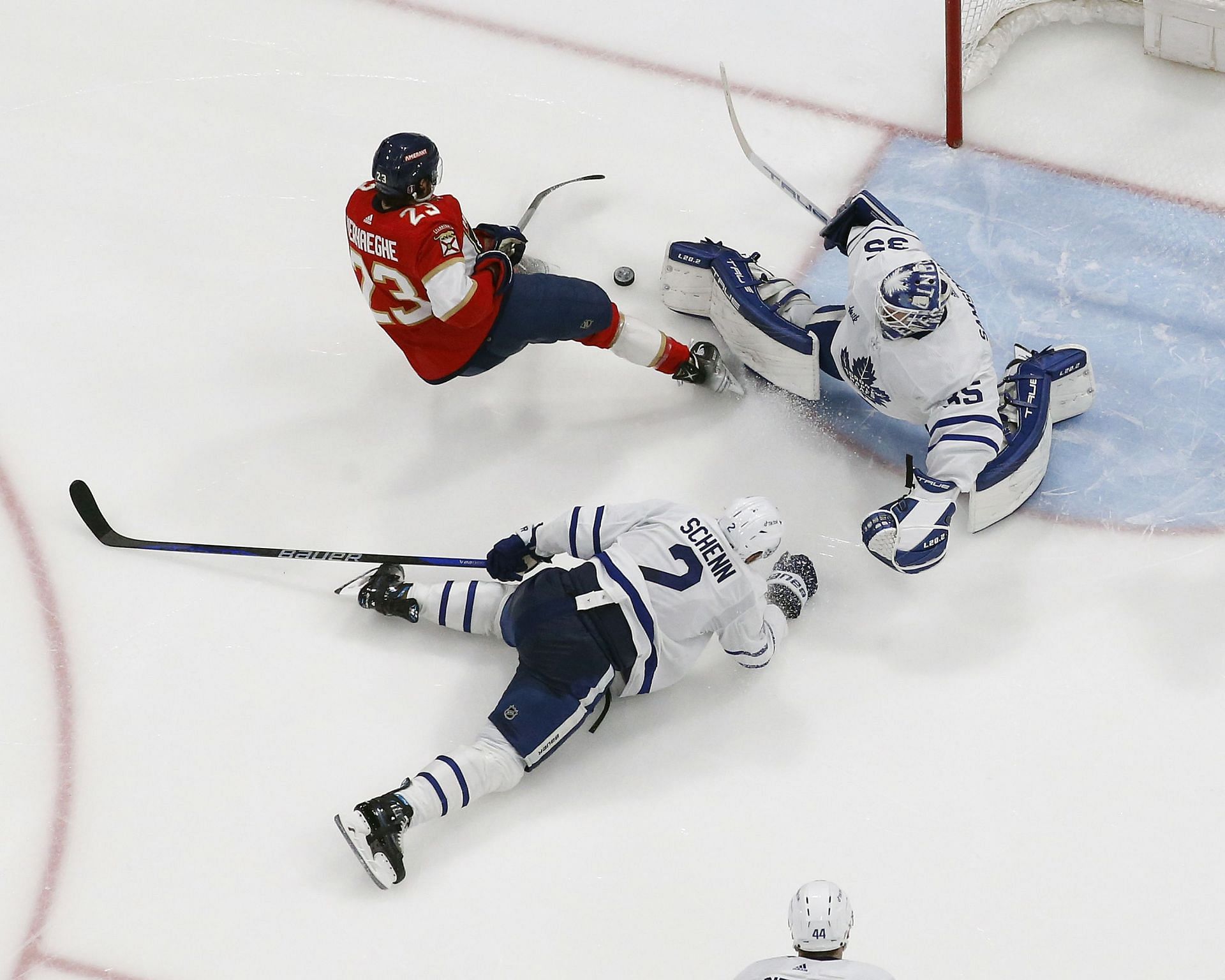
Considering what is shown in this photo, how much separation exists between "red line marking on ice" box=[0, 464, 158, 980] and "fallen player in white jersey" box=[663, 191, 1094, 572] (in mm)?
1726

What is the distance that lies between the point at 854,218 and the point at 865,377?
398 mm

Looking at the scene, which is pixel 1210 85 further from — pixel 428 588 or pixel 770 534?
pixel 428 588

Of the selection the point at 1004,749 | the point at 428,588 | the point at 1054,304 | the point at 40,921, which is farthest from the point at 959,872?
the point at 40,921

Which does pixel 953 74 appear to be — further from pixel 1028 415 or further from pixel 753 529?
pixel 753 529

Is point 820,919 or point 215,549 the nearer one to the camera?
point 820,919

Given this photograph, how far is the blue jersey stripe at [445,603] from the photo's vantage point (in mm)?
3566

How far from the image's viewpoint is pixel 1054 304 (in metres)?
4.14

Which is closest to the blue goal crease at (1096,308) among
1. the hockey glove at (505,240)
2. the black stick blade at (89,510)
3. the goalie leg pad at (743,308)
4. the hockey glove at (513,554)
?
the goalie leg pad at (743,308)

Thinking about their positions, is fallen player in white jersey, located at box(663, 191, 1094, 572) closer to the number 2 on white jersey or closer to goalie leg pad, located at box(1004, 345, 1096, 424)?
goalie leg pad, located at box(1004, 345, 1096, 424)

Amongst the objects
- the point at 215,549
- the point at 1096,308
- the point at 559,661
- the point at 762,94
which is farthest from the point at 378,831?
the point at 762,94

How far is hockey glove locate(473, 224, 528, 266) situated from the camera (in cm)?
411

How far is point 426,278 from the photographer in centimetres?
356

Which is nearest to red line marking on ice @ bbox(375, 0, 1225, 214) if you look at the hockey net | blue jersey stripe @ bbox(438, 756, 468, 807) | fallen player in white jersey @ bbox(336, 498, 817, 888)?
the hockey net

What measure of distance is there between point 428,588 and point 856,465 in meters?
1.05
